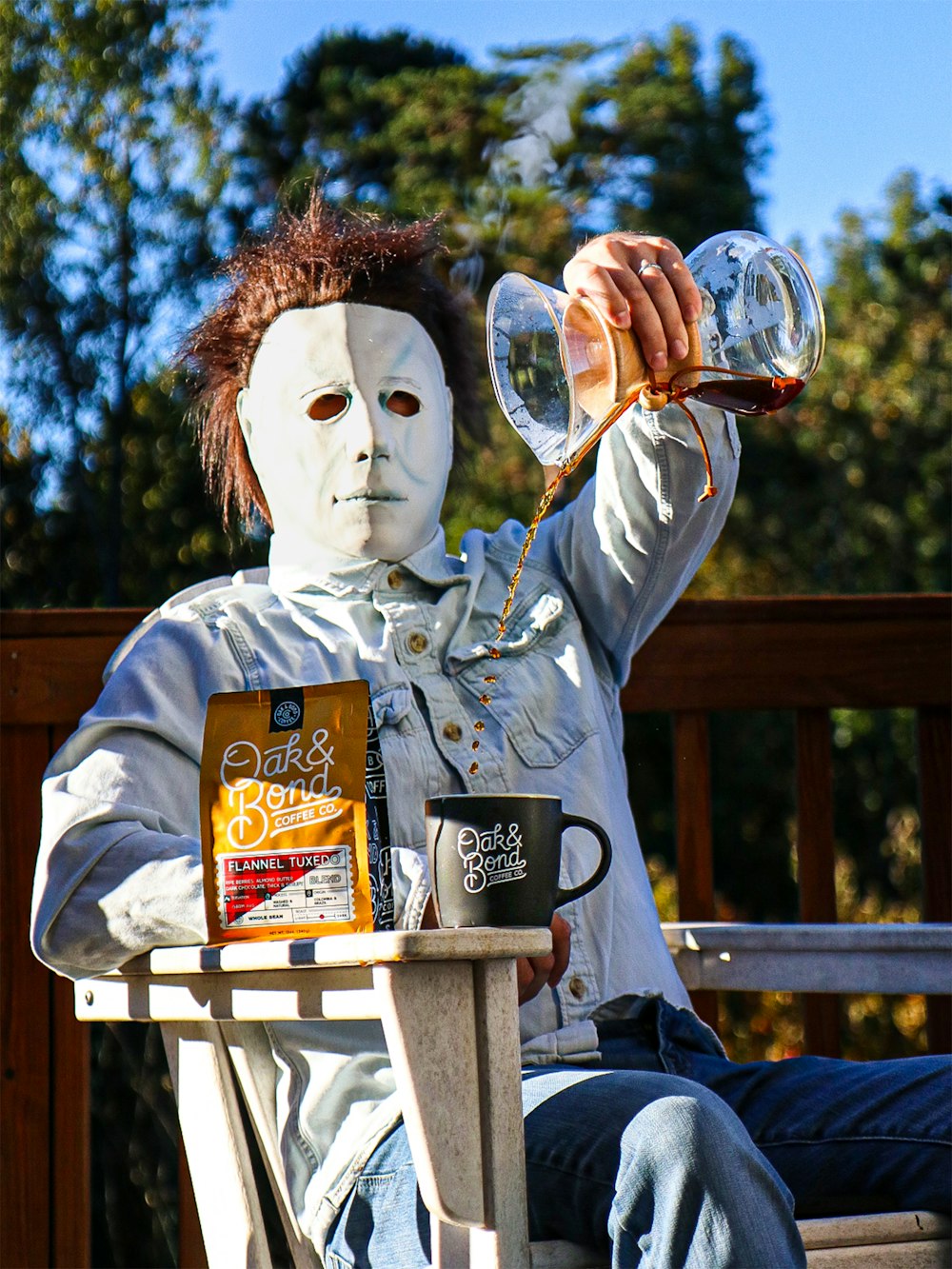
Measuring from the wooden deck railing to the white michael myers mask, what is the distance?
1.24 feet

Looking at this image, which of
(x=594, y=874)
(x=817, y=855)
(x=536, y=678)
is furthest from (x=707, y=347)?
(x=817, y=855)

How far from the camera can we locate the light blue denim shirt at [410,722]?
133cm

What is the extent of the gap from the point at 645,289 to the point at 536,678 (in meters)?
0.46

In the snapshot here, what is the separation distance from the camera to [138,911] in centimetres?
129

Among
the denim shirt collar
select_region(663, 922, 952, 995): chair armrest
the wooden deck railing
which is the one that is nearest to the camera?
select_region(663, 922, 952, 995): chair armrest

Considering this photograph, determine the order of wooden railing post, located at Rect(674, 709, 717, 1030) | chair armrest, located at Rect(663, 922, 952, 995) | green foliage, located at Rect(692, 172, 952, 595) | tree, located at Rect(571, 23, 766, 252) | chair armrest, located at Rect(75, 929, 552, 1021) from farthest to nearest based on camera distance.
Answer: tree, located at Rect(571, 23, 766, 252) → green foliage, located at Rect(692, 172, 952, 595) → wooden railing post, located at Rect(674, 709, 717, 1030) → chair armrest, located at Rect(663, 922, 952, 995) → chair armrest, located at Rect(75, 929, 552, 1021)

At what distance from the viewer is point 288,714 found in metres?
1.22

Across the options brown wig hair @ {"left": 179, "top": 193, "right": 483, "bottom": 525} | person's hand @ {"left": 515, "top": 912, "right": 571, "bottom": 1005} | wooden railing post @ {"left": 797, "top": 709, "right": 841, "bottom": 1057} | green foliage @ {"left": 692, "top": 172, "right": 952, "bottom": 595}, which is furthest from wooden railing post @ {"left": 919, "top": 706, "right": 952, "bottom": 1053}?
green foliage @ {"left": 692, "top": 172, "right": 952, "bottom": 595}

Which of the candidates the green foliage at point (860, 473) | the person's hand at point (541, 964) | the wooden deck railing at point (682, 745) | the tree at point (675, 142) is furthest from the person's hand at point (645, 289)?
the tree at point (675, 142)

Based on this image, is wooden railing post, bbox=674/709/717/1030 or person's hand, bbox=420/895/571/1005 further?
wooden railing post, bbox=674/709/717/1030

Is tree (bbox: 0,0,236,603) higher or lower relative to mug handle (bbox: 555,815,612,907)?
higher

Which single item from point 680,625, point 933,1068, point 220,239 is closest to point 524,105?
point 220,239

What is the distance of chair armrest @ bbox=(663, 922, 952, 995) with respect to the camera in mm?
1554

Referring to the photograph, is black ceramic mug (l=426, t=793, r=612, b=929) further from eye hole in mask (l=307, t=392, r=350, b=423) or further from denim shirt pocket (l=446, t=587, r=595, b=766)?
eye hole in mask (l=307, t=392, r=350, b=423)
